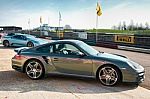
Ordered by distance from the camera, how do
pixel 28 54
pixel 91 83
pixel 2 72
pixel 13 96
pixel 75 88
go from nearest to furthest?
pixel 13 96
pixel 75 88
pixel 91 83
pixel 28 54
pixel 2 72

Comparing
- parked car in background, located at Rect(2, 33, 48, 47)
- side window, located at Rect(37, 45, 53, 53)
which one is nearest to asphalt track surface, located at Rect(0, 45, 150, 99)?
side window, located at Rect(37, 45, 53, 53)

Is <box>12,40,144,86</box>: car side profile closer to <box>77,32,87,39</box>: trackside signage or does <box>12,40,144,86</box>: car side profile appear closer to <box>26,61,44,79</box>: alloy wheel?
<box>26,61,44,79</box>: alloy wheel

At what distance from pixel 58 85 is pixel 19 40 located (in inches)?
532

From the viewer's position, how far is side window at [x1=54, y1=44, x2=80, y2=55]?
7.16m

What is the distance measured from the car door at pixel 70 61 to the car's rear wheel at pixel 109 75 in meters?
0.34

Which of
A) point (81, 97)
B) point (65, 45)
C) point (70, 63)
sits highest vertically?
point (65, 45)

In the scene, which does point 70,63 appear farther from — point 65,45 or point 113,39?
point 113,39

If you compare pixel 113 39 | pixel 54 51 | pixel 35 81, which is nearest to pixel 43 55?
pixel 54 51

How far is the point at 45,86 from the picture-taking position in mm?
6508

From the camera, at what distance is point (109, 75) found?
6688 millimetres

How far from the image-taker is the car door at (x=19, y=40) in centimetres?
1912

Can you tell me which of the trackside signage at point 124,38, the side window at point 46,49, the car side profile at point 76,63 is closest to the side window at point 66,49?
the car side profile at point 76,63

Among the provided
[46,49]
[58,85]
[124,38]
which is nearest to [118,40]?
[124,38]

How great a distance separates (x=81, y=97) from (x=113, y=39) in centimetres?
1943
